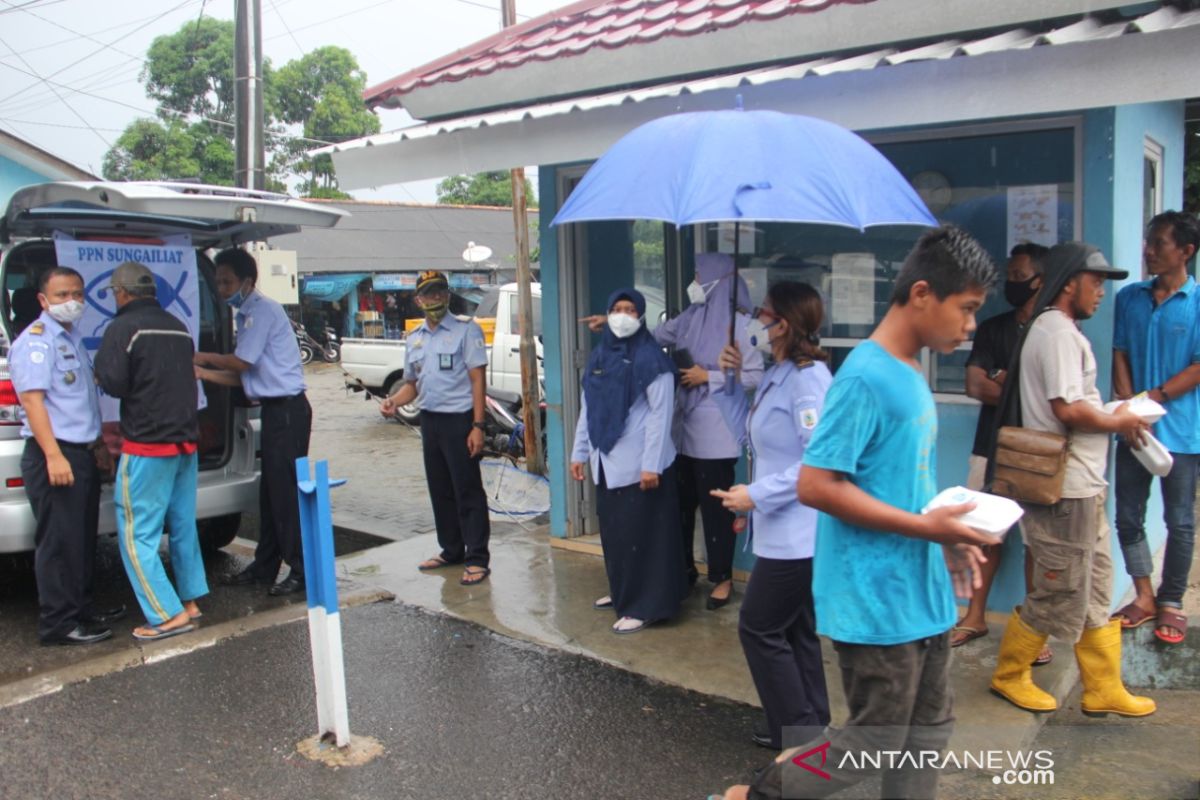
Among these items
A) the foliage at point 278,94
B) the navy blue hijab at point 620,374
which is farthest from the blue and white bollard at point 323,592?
the foliage at point 278,94

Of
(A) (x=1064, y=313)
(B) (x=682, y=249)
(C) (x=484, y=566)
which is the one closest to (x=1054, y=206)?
(A) (x=1064, y=313)

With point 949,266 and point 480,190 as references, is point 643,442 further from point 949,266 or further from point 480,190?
point 480,190

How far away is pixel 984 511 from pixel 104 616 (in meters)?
4.60

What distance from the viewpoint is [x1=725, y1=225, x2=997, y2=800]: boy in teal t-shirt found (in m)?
2.31

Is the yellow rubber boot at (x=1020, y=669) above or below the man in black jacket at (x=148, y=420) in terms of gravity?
below

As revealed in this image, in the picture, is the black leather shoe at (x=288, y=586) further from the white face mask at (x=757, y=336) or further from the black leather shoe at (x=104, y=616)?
the white face mask at (x=757, y=336)

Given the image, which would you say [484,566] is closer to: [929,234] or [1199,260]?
[929,234]

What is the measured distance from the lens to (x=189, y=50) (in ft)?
128

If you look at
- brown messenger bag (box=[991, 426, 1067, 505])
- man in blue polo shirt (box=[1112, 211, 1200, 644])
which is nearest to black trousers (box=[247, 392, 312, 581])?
brown messenger bag (box=[991, 426, 1067, 505])

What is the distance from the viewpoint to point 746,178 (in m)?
3.26

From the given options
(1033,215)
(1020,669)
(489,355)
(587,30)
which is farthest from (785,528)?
(489,355)

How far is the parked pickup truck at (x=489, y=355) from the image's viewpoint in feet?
37.3

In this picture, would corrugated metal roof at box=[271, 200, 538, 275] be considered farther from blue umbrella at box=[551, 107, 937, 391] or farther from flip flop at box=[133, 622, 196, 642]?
blue umbrella at box=[551, 107, 937, 391]

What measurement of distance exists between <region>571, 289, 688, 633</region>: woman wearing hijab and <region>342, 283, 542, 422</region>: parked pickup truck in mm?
6426
